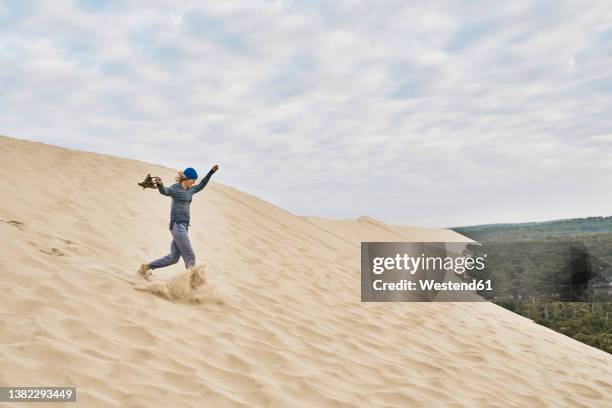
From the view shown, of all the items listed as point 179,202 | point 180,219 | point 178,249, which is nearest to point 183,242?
point 178,249

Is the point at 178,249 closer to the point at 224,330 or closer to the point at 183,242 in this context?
the point at 183,242

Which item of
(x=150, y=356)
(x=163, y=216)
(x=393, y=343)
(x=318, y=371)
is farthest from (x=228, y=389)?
(x=163, y=216)

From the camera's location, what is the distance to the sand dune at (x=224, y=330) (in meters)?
3.90

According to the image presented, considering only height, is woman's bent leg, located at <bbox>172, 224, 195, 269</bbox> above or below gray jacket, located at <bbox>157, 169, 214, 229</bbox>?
below

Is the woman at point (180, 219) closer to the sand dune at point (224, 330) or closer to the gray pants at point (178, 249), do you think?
the gray pants at point (178, 249)

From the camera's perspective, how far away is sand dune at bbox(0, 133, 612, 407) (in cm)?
390

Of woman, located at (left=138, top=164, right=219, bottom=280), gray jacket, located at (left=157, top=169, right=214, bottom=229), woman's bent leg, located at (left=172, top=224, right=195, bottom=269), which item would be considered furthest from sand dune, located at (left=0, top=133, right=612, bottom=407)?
gray jacket, located at (left=157, top=169, right=214, bottom=229)

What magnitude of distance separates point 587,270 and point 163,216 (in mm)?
70772

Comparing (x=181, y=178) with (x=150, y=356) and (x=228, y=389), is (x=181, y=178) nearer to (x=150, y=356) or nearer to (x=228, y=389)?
(x=150, y=356)

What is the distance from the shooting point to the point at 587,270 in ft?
227

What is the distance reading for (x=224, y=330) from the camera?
5.34 meters

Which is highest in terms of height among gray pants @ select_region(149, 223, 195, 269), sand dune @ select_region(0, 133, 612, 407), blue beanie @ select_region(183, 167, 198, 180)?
blue beanie @ select_region(183, 167, 198, 180)

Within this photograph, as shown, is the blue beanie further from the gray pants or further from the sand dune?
the sand dune

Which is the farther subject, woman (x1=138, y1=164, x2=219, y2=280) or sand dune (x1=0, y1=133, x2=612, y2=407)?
woman (x1=138, y1=164, x2=219, y2=280)
